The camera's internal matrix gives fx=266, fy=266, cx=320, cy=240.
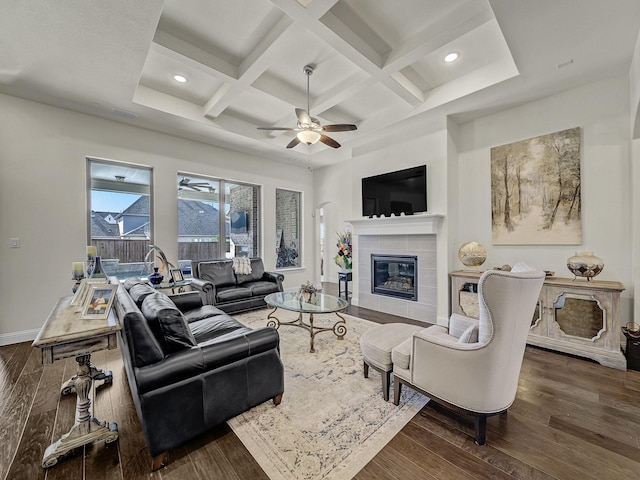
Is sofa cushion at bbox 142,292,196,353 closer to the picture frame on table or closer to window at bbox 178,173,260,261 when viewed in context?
the picture frame on table

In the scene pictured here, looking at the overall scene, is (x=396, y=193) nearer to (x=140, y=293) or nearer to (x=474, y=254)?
(x=474, y=254)

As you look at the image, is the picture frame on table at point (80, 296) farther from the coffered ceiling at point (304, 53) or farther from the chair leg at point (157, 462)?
the coffered ceiling at point (304, 53)

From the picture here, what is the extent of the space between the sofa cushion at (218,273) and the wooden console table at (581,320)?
460cm

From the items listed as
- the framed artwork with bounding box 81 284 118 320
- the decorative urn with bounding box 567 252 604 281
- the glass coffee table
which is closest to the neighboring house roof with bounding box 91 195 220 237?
the glass coffee table

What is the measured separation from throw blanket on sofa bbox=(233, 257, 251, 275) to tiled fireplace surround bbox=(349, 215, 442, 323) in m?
2.16

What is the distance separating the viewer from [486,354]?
1.67 meters

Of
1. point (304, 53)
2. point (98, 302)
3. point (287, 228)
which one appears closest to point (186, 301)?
point (98, 302)

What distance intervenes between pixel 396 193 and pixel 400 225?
1.97ft

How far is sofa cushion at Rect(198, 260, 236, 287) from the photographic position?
470cm

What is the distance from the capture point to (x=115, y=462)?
1605 millimetres

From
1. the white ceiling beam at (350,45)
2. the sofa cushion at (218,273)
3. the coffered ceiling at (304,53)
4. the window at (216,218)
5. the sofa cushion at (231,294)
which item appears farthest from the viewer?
the window at (216,218)

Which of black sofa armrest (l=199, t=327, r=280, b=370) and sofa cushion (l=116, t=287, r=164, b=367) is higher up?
sofa cushion (l=116, t=287, r=164, b=367)

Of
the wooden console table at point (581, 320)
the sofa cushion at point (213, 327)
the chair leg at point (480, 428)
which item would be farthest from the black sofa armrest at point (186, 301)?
the wooden console table at point (581, 320)

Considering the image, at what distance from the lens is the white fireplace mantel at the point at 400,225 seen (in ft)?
13.8
